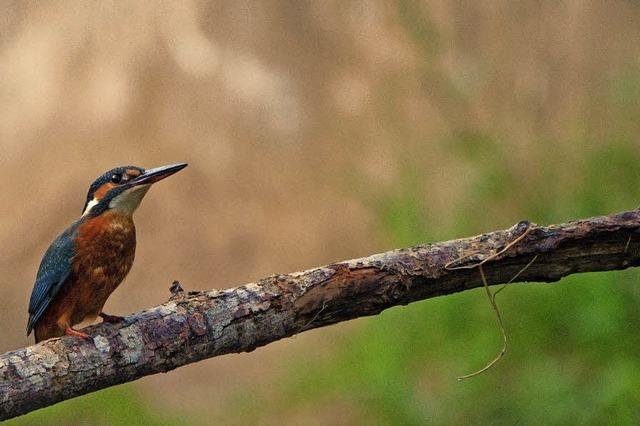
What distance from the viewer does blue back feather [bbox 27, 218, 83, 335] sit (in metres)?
1.99

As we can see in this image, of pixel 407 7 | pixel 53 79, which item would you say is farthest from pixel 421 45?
pixel 53 79

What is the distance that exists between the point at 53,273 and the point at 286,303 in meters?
0.51

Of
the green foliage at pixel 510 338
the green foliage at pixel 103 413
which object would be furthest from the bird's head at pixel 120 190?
the green foliage at pixel 103 413

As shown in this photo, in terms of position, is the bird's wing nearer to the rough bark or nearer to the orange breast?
the orange breast

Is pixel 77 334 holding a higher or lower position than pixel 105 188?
lower

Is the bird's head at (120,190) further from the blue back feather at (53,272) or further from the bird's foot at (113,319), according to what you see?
the bird's foot at (113,319)

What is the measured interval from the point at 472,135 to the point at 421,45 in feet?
1.03

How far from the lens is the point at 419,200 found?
343 centimetres

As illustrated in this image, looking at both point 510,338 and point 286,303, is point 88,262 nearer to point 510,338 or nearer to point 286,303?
point 286,303

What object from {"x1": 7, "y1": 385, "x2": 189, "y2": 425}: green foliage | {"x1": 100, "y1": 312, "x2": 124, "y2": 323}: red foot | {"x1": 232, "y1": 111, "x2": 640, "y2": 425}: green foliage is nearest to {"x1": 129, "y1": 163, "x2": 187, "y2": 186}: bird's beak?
{"x1": 100, "y1": 312, "x2": 124, "y2": 323}: red foot

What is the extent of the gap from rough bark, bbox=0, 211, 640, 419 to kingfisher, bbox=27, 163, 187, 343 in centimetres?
23

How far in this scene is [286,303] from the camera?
5.77 ft

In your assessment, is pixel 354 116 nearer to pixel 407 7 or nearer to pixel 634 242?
pixel 407 7

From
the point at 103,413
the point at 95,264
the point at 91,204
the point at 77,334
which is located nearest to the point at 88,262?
the point at 95,264
